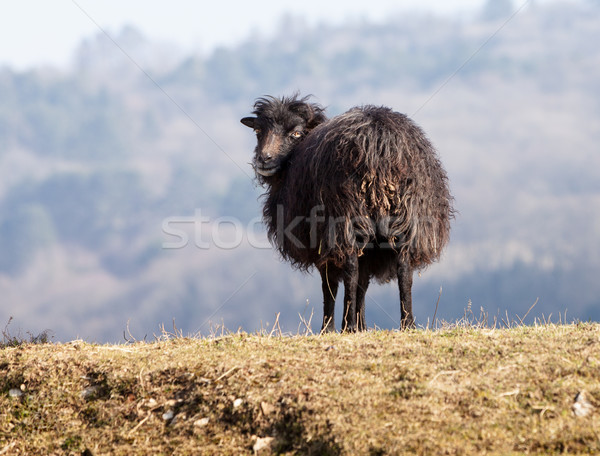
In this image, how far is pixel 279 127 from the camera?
388 inches

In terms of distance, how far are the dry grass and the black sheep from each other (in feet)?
5.04

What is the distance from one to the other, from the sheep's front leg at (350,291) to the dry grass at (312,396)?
135cm

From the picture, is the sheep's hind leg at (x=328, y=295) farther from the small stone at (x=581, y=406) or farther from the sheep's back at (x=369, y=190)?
the small stone at (x=581, y=406)

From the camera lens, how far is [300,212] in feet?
26.5

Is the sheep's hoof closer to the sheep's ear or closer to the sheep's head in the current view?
the sheep's head

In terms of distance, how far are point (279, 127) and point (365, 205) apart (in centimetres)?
297

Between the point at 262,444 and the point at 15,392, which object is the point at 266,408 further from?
the point at 15,392

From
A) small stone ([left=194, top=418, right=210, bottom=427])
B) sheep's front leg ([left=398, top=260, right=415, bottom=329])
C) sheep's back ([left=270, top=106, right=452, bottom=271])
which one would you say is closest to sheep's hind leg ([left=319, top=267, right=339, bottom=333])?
sheep's back ([left=270, top=106, right=452, bottom=271])

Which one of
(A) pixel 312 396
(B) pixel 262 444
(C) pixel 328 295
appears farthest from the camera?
(C) pixel 328 295

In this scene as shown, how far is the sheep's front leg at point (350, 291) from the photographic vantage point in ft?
25.0

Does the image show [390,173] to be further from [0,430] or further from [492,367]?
[0,430]

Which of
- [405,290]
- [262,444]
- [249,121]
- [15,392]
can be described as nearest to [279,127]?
[249,121]

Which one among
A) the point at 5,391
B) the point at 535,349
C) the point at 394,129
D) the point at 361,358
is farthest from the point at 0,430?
the point at 394,129

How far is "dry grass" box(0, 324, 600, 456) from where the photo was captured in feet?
13.2
